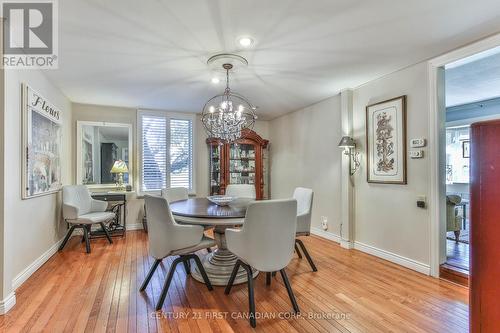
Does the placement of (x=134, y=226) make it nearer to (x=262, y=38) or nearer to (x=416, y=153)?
(x=262, y=38)

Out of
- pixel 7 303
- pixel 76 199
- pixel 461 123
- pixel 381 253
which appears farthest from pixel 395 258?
pixel 76 199

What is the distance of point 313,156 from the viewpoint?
454 cm

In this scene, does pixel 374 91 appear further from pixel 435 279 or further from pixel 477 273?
pixel 477 273

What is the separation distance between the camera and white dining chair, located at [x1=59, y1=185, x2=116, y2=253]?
11.7 feet

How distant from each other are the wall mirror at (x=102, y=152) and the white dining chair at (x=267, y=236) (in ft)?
11.4

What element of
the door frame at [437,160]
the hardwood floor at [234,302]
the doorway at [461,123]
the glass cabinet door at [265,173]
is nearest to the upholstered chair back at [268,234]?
the hardwood floor at [234,302]

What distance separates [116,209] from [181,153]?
1556mm

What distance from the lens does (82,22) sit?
2.00 m

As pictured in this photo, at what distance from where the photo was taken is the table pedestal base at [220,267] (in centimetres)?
257

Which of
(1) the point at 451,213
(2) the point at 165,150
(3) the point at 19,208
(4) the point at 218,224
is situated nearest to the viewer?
(4) the point at 218,224

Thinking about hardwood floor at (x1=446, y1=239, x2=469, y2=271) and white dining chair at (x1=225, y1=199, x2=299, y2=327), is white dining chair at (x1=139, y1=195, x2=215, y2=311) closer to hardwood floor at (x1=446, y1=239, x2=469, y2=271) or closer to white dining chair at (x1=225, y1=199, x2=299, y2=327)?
white dining chair at (x1=225, y1=199, x2=299, y2=327)

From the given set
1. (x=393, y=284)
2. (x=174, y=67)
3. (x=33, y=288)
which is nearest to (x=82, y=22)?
(x=174, y=67)

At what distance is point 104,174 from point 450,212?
5419mm

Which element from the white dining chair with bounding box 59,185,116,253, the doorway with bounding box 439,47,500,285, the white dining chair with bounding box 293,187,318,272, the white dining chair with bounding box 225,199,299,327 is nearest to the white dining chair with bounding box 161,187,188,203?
the white dining chair with bounding box 59,185,116,253
